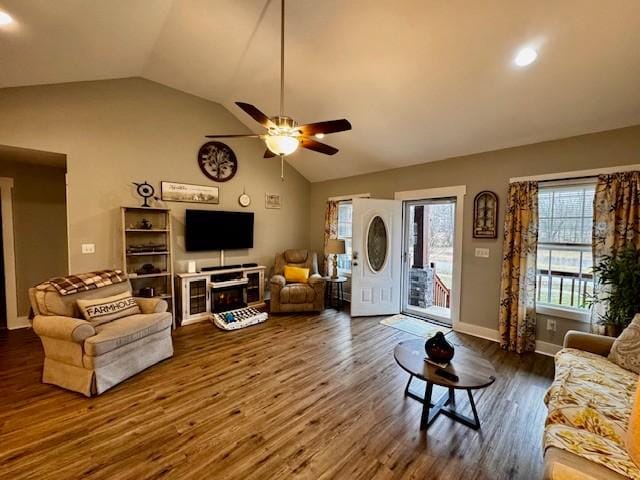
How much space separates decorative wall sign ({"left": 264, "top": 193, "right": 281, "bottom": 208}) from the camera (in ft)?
17.5

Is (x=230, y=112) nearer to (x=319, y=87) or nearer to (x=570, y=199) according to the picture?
(x=319, y=87)

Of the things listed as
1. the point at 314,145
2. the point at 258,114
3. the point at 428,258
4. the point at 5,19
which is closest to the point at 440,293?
the point at 428,258

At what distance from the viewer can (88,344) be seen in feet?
7.63

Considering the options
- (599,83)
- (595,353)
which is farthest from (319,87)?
(595,353)

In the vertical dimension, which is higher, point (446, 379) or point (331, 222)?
point (331, 222)

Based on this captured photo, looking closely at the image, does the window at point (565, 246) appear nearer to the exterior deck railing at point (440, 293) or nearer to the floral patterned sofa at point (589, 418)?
the floral patterned sofa at point (589, 418)

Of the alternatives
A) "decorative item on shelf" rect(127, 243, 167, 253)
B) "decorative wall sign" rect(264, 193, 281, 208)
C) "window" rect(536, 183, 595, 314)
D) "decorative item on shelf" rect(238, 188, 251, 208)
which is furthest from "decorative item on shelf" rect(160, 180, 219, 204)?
"window" rect(536, 183, 595, 314)

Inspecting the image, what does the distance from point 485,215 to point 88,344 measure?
461 centimetres

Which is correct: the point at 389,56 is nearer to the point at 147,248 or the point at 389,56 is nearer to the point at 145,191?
the point at 145,191

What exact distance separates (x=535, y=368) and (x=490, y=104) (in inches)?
115

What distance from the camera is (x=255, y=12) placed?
257 cm

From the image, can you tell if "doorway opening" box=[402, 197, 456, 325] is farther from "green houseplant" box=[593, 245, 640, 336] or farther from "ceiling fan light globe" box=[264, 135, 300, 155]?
"ceiling fan light globe" box=[264, 135, 300, 155]

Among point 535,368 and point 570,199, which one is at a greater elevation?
point 570,199

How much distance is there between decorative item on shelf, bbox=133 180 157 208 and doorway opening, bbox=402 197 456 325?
402 centimetres
